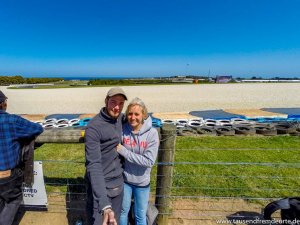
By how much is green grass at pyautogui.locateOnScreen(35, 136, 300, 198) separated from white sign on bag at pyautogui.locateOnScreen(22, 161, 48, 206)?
0.29 meters

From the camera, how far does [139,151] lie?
2.61 m

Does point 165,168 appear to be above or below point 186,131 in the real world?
above

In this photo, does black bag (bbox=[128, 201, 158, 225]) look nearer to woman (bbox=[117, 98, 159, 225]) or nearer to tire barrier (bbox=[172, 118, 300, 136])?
woman (bbox=[117, 98, 159, 225])

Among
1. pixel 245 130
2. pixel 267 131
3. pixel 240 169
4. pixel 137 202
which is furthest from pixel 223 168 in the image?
pixel 267 131

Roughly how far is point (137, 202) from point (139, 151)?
26.1 inches

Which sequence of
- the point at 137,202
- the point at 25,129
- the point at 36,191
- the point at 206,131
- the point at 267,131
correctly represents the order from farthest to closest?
the point at 206,131, the point at 267,131, the point at 36,191, the point at 137,202, the point at 25,129

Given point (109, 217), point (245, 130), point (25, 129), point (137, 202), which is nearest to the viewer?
point (109, 217)

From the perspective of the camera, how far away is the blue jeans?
2771 millimetres

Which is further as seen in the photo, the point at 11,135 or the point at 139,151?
the point at 139,151

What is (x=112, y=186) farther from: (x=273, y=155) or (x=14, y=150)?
(x=273, y=155)

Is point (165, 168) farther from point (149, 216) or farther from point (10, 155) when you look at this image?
point (10, 155)

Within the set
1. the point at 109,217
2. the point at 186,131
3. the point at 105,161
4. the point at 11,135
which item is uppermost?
the point at 11,135

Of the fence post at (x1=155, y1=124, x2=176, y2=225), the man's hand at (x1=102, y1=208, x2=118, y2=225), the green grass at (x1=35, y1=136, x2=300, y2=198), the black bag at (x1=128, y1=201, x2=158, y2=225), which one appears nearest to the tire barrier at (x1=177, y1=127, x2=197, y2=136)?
the green grass at (x1=35, y1=136, x2=300, y2=198)

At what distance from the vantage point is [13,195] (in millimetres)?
2680
